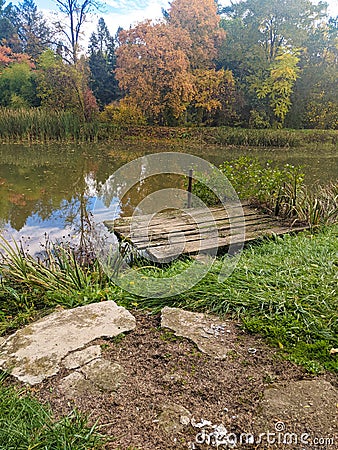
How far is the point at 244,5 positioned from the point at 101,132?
11.1m

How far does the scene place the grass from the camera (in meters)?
1.21

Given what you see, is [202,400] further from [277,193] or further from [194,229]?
[277,193]

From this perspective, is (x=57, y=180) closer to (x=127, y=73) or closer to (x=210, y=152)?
(x=210, y=152)

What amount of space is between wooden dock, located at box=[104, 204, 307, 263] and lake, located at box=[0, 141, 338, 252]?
3.17 ft

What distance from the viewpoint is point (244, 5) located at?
752 inches

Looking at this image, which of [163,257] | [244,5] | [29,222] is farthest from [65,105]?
[163,257]

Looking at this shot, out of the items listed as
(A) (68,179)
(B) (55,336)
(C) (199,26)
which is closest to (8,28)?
(C) (199,26)

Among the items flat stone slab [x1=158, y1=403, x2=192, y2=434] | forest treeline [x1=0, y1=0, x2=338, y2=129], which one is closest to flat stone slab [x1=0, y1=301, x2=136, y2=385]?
flat stone slab [x1=158, y1=403, x2=192, y2=434]

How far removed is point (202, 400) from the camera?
4.91 ft

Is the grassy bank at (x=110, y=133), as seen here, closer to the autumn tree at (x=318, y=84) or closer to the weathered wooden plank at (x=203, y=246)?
the autumn tree at (x=318, y=84)

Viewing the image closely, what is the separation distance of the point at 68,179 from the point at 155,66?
985 centimetres

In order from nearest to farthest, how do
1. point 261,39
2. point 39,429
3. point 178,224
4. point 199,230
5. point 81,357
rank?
point 39,429
point 81,357
point 199,230
point 178,224
point 261,39

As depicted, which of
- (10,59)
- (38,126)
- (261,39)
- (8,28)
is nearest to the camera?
(38,126)

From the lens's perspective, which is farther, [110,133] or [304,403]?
[110,133]
